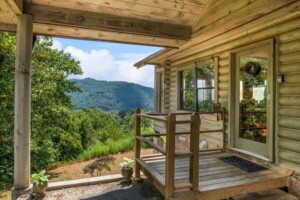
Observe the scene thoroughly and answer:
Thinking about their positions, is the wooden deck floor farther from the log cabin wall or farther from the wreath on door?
the wreath on door

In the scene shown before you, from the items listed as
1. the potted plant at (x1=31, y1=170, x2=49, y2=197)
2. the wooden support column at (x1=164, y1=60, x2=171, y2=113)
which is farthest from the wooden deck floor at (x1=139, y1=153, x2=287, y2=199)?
the wooden support column at (x1=164, y1=60, x2=171, y2=113)

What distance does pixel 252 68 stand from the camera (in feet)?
13.1

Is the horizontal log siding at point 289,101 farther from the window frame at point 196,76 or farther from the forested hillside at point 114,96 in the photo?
the forested hillside at point 114,96

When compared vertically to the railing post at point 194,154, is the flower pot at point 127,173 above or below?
below

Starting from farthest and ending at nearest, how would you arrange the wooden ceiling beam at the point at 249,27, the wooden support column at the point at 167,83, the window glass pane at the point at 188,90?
1. the wooden support column at the point at 167,83
2. the window glass pane at the point at 188,90
3. the wooden ceiling beam at the point at 249,27

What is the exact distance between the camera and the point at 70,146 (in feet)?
37.6

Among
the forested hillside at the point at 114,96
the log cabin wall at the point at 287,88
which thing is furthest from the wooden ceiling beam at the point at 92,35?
the forested hillside at the point at 114,96

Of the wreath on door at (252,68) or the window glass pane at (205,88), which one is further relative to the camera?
the window glass pane at (205,88)

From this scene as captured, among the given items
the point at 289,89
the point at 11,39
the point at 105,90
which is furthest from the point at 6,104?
the point at 105,90

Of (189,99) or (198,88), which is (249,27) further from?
(189,99)

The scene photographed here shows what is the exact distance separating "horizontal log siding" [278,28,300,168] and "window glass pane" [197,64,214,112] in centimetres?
196

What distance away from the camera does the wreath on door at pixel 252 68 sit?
3.88 metres

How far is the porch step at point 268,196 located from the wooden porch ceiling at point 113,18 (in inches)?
110

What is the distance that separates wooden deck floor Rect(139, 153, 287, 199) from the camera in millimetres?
2770
